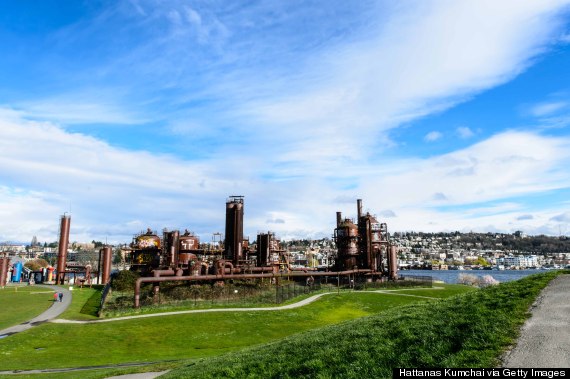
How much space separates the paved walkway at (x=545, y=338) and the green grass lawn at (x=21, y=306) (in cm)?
4156

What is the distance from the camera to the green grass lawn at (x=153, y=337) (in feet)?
86.7

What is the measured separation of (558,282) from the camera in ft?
55.4

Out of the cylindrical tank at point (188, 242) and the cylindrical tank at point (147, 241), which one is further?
the cylindrical tank at point (147, 241)

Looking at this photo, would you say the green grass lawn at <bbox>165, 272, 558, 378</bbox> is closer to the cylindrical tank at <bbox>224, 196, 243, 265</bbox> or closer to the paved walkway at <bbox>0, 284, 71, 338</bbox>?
the paved walkway at <bbox>0, 284, 71, 338</bbox>

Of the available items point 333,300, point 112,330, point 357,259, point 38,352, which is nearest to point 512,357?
point 38,352

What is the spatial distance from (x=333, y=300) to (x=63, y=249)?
62.0 m

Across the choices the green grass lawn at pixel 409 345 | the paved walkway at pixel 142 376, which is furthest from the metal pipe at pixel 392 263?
the paved walkway at pixel 142 376

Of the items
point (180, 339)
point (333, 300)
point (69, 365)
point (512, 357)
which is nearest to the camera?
point (512, 357)

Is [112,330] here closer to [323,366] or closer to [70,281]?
[323,366]

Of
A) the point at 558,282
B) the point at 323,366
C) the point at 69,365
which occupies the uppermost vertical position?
the point at 558,282

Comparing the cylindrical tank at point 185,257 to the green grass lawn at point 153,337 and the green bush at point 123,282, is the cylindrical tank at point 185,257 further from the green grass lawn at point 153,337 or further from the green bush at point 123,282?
the green grass lawn at point 153,337

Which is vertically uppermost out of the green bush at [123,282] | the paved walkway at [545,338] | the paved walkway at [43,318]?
the paved walkway at [545,338]

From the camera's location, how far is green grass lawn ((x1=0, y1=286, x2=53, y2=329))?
39.6 metres

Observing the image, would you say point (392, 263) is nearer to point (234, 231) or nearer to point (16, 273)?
point (234, 231)
